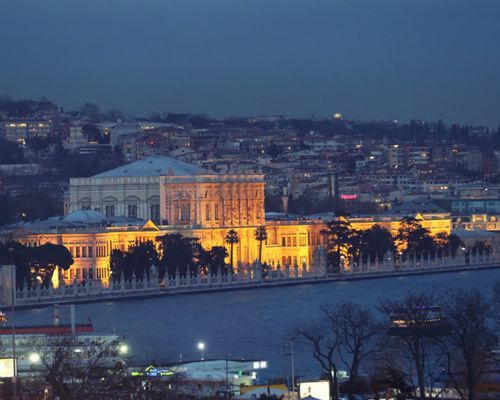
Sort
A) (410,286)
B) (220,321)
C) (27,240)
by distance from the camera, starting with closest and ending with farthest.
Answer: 1. (220,321)
2. (410,286)
3. (27,240)

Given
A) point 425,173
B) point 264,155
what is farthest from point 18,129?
point 425,173

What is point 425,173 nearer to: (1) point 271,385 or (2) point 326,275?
(2) point 326,275

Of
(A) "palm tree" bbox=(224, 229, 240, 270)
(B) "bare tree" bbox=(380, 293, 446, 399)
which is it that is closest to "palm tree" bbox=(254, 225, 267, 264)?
(A) "palm tree" bbox=(224, 229, 240, 270)

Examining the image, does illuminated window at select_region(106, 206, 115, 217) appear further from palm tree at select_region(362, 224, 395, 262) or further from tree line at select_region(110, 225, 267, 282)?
palm tree at select_region(362, 224, 395, 262)

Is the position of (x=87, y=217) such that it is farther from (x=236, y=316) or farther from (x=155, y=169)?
(x=236, y=316)

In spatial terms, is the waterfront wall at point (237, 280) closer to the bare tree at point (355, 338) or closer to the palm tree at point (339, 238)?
the palm tree at point (339, 238)
